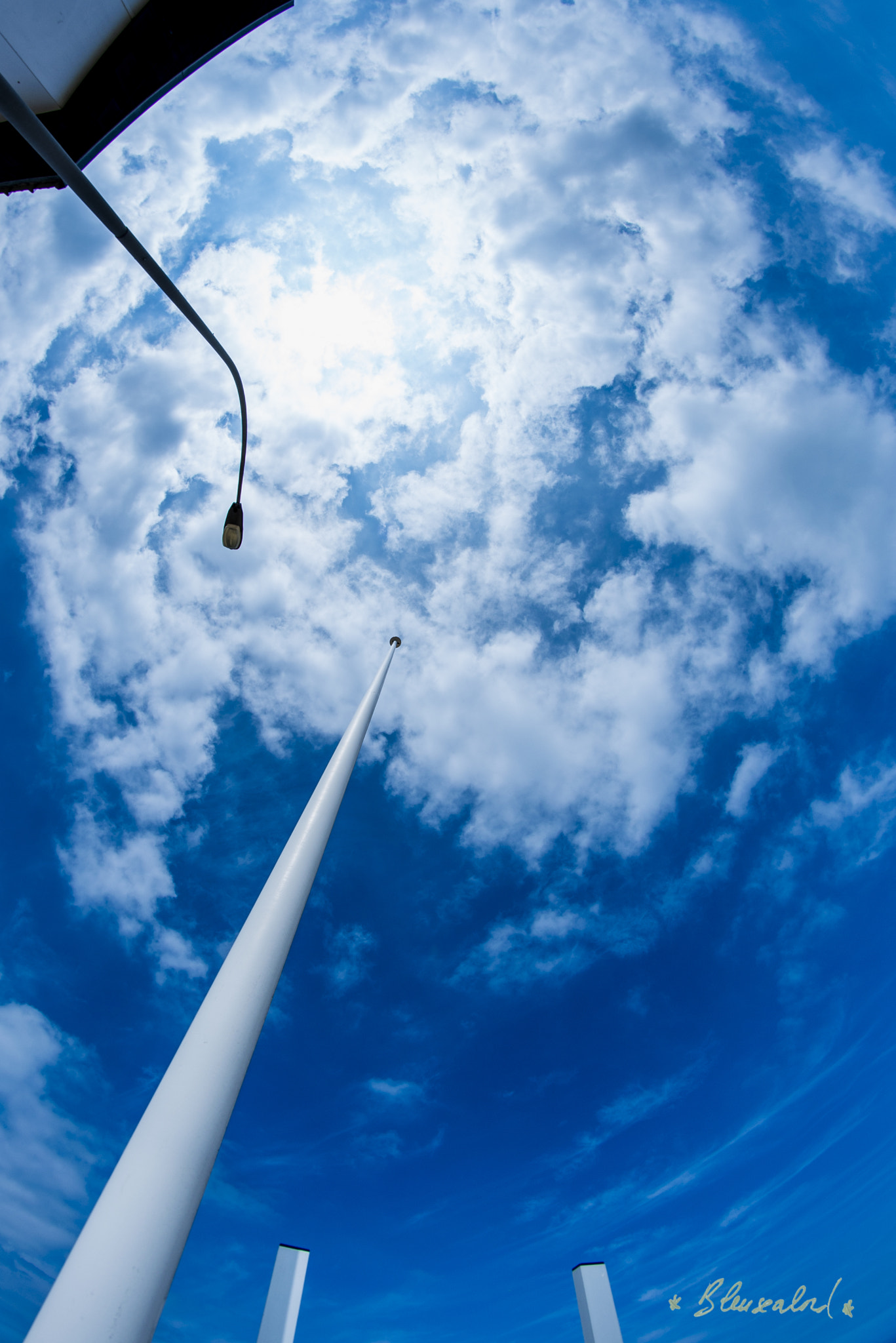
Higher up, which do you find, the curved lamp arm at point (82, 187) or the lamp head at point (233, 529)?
the lamp head at point (233, 529)

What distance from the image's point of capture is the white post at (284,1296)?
52.3ft

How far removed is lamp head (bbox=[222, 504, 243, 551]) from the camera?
37.8 ft

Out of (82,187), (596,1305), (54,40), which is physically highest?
(54,40)

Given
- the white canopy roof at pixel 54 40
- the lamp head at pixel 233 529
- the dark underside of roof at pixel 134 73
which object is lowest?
the lamp head at pixel 233 529

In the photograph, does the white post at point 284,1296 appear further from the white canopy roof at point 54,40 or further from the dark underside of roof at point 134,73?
the white canopy roof at point 54,40

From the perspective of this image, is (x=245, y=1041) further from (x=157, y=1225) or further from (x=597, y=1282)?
(x=597, y=1282)

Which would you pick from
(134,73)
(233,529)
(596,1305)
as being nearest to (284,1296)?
(596,1305)

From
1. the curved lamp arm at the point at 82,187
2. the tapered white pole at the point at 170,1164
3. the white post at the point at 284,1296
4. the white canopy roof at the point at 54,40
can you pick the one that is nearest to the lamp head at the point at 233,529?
the curved lamp arm at the point at 82,187

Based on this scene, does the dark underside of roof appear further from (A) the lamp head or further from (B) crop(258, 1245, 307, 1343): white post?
(B) crop(258, 1245, 307, 1343): white post

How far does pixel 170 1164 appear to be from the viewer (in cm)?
478

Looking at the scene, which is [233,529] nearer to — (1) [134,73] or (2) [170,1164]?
(2) [170,1164]

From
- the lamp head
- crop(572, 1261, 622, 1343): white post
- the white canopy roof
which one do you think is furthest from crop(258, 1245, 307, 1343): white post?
the white canopy roof

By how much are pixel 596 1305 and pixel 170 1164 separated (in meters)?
18.9

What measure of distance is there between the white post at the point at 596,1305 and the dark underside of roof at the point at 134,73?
121 feet
